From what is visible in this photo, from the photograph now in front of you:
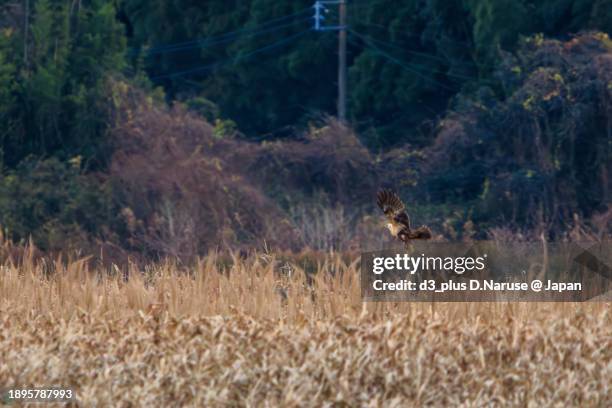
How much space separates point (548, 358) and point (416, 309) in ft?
3.87

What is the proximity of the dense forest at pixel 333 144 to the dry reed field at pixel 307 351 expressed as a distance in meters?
9.90

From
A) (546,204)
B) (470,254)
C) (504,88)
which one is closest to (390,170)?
(504,88)

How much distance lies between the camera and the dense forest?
20.8 meters

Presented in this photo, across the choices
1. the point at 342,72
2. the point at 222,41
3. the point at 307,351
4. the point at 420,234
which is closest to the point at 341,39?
the point at 342,72

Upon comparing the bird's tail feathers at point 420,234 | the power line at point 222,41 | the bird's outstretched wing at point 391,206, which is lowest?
the bird's tail feathers at point 420,234

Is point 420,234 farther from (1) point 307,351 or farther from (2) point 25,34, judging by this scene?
(2) point 25,34

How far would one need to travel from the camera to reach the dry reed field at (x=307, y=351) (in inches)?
245

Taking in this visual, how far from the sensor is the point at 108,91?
23.7 metres

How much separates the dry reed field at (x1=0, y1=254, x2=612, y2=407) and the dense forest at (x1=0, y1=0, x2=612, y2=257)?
9.90m

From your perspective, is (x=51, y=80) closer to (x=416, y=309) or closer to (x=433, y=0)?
(x=433, y=0)

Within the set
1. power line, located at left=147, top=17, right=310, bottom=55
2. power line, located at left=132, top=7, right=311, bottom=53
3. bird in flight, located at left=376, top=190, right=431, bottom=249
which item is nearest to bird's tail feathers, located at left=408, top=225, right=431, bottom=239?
bird in flight, located at left=376, top=190, right=431, bottom=249

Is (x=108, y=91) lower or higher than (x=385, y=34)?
lower

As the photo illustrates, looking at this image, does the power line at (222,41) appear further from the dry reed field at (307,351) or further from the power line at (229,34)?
the dry reed field at (307,351)

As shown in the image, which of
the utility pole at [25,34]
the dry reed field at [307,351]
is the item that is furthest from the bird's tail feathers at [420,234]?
the utility pole at [25,34]
